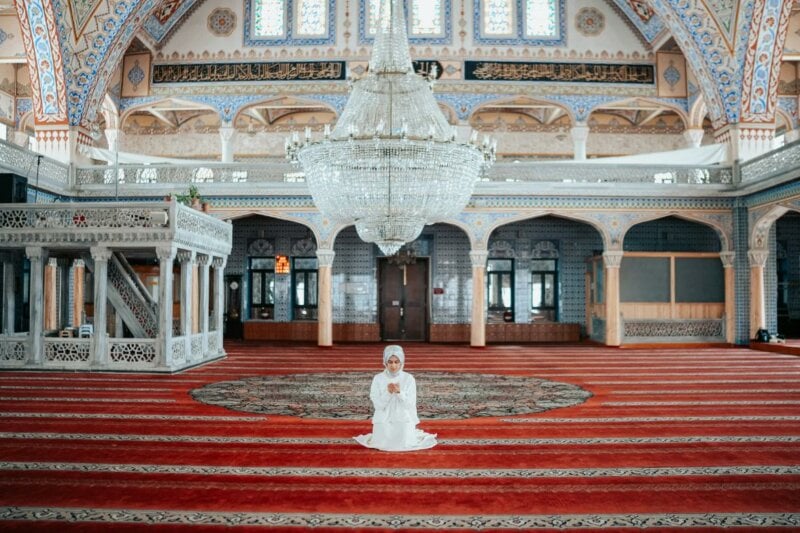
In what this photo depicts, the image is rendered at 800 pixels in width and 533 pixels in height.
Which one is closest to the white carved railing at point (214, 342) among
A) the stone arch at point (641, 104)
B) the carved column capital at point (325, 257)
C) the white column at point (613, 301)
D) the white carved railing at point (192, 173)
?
the carved column capital at point (325, 257)

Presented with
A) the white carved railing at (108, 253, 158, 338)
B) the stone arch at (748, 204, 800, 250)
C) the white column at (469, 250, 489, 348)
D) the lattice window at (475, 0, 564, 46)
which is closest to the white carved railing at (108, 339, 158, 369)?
the white carved railing at (108, 253, 158, 338)

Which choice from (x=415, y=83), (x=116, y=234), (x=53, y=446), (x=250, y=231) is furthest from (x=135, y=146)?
(x=53, y=446)

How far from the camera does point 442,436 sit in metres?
3.99

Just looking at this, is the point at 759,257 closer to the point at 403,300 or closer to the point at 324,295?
the point at 403,300

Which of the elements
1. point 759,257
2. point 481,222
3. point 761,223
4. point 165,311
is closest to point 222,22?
point 481,222

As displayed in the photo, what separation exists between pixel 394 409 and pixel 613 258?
26.0 ft

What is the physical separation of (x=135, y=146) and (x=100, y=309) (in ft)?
28.2

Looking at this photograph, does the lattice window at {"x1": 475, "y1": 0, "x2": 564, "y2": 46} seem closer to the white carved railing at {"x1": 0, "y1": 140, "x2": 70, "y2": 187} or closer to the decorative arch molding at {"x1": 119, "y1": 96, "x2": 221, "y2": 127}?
the decorative arch molding at {"x1": 119, "y1": 96, "x2": 221, "y2": 127}

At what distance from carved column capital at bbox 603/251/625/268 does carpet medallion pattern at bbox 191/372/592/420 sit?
4.59 metres

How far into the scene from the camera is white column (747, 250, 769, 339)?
10.4 m

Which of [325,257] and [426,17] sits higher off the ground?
[426,17]

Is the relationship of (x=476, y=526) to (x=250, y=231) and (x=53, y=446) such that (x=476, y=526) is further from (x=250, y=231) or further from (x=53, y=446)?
(x=250, y=231)

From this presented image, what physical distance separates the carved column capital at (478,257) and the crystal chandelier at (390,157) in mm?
4202

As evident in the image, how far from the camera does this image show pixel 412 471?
3.20 meters
